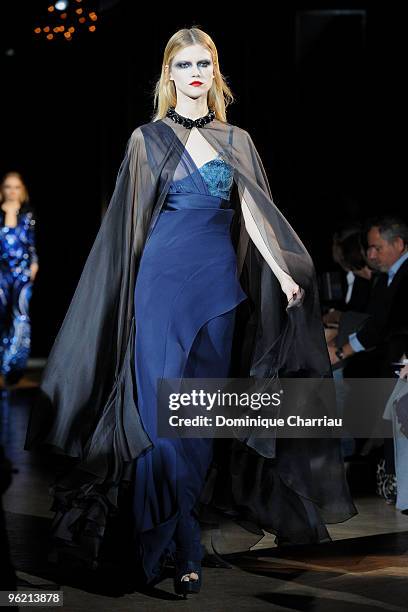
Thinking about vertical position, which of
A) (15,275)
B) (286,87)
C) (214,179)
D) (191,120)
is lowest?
(15,275)

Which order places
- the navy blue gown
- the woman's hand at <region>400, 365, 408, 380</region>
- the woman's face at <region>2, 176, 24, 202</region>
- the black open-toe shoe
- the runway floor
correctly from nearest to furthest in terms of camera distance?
1. the runway floor
2. the black open-toe shoe
3. the navy blue gown
4. the woman's hand at <region>400, 365, 408, 380</region>
5. the woman's face at <region>2, 176, 24, 202</region>

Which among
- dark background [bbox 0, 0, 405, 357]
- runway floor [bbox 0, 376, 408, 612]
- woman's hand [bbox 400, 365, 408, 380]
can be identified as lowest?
runway floor [bbox 0, 376, 408, 612]

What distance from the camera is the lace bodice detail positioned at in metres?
4.20

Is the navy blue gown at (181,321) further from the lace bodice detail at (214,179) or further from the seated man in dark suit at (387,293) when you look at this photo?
the seated man in dark suit at (387,293)

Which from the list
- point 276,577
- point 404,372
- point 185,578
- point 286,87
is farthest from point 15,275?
point 185,578

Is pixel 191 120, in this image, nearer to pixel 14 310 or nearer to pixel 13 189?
pixel 13 189

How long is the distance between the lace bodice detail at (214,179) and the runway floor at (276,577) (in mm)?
1184

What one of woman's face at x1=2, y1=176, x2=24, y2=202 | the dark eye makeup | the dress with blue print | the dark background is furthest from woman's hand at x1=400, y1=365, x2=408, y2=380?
the dress with blue print

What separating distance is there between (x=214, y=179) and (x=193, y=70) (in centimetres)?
35

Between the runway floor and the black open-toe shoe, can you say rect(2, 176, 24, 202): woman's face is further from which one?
the black open-toe shoe

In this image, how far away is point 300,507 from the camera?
14.3 feet

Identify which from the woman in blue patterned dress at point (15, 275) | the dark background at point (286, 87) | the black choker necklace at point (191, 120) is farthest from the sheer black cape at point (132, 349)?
the woman in blue patterned dress at point (15, 275)

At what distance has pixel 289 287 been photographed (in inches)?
165

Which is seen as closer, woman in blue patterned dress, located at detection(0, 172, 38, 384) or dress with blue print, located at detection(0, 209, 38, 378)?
woman in blue patterned dress, located at detection(0, 172, 38, 384)
